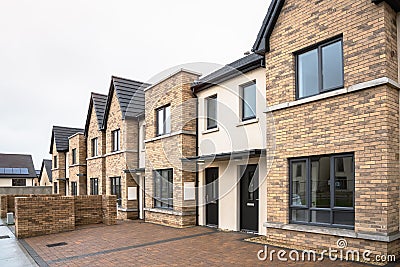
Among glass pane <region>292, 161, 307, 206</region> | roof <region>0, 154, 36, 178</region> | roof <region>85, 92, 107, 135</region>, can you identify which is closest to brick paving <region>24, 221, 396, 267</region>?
glass pane <region>292, 161, 307, 206</region>

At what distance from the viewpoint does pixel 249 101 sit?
10508 mm

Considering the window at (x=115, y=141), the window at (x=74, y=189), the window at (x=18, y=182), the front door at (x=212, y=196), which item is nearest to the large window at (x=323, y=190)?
the front door at (x=212, y=196)

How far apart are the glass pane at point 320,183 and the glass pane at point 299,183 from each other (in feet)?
0.80

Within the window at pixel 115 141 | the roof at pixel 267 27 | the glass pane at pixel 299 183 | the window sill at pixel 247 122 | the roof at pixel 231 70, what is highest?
the roof at pixel 267 27

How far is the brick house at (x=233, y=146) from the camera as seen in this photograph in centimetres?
997

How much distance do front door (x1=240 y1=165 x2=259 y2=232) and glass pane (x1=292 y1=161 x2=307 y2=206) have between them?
→ 195cm

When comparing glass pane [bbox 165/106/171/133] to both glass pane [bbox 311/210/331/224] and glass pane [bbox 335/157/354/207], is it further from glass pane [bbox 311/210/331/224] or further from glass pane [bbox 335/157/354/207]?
glass pane [bbox 335/157/354/207]

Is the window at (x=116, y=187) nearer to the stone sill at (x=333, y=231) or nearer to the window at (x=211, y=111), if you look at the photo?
the window at (x=211, y=111)

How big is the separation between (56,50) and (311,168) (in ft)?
50.5

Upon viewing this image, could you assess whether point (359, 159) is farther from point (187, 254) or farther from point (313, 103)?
point (187, 254)

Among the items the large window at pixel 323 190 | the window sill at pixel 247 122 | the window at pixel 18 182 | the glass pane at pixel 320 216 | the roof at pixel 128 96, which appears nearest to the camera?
the large window at pixel 323 190

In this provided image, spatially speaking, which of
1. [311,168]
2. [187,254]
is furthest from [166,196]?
[311,168]

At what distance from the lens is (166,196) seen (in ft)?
43.7

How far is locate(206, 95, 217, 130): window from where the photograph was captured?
12.0 m
